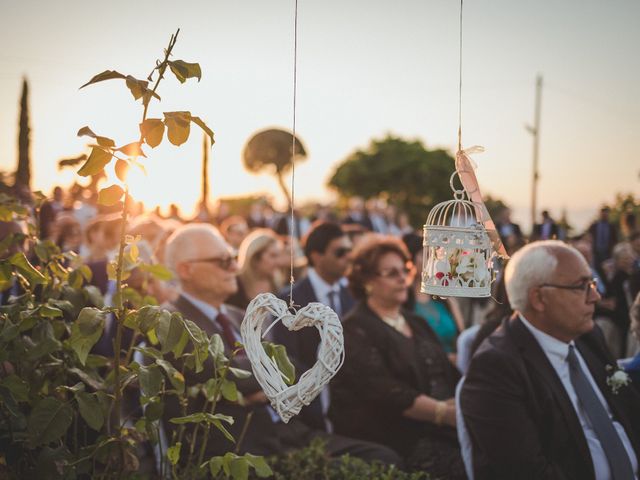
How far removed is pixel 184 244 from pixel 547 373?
7.35ft

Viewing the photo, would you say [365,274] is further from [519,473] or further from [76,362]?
[76,362]

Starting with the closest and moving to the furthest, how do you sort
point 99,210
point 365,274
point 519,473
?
point 519,473, point 365,274, point 99,210

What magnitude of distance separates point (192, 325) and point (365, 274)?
284 cm

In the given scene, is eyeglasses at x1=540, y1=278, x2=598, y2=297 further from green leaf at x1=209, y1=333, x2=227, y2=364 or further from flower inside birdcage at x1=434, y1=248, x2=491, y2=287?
green leaf at x1=209, y1=333, x2=227, y2=364

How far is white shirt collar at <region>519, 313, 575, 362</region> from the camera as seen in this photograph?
115 inches

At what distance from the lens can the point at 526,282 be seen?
9.73 feet

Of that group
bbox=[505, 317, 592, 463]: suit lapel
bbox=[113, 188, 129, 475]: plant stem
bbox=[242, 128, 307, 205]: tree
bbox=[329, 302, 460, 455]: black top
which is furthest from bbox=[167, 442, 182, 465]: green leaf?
bbox=[242, 128, 307, 205]: tree

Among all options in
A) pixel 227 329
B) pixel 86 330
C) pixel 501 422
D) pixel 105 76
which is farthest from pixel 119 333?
pixel 227 329

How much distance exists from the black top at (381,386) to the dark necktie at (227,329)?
0.72 meters

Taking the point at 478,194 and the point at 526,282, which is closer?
the point at 478,194

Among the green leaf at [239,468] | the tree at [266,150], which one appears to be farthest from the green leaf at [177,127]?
the tree at [266,150]

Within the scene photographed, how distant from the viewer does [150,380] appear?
156cm

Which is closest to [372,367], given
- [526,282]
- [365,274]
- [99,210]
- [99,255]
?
[365,274]

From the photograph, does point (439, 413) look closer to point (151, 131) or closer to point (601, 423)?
point (601, 423)
